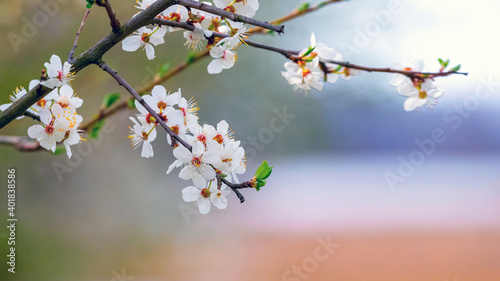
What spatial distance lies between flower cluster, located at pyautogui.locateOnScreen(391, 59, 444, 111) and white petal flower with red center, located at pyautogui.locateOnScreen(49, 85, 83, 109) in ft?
1.85

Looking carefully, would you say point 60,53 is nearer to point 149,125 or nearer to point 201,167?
point 149,125

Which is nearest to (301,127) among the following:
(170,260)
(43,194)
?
(170,260)

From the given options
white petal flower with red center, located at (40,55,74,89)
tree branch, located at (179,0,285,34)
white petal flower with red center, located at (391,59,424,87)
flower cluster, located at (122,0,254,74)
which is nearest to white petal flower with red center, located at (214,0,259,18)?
flower cluster, located at (122,0,254,74)

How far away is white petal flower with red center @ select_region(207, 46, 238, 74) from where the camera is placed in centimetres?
58

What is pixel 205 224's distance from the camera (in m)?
3.51

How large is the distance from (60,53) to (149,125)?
123 centimetres

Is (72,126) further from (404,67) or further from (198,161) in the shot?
(404,67)

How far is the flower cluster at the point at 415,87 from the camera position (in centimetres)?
78

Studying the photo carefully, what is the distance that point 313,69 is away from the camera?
67 cm

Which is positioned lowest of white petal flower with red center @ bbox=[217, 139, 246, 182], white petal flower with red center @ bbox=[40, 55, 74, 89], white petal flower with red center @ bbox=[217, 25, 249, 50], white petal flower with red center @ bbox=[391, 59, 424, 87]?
white petal flower with red center @ bbox=[391, 59, 424, 87]

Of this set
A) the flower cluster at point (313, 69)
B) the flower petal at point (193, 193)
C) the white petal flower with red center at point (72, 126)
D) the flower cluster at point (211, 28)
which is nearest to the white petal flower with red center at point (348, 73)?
the flower cluster at point (313, 69)

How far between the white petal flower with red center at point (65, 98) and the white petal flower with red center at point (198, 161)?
0.15 meters

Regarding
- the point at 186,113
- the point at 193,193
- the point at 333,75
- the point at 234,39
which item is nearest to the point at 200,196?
the point at 193,193

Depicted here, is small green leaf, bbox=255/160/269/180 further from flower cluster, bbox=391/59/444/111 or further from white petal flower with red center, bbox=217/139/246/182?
flower cluster, bbox=391/59/444/111
